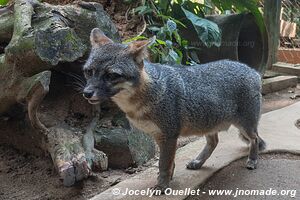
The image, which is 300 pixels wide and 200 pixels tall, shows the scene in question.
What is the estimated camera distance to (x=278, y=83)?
22.3 feet

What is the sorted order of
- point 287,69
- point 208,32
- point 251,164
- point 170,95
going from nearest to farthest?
1. point 170,95
2. point 251,164
3. point 208,32
4. point 287,69

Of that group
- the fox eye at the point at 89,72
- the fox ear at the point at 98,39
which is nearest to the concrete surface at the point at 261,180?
the fox eye at the point at 89,72

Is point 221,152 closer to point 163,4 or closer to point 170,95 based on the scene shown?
point 170,95

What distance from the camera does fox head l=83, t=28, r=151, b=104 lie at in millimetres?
2566

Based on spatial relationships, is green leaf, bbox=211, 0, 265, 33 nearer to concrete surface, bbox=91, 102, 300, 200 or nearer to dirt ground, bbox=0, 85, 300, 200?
concrete surface, bbox=91, 102, 300, 200

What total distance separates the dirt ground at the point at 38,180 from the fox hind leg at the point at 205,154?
17.4 inches

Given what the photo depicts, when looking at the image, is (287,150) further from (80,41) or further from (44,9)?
(44,9)

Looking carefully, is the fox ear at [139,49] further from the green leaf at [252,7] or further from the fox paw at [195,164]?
the green leaf at [252,7]

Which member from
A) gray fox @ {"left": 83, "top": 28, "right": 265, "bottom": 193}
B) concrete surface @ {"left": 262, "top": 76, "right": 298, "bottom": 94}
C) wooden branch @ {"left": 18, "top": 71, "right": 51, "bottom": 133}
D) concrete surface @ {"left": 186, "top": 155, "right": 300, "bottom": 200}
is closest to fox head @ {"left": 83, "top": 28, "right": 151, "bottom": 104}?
gray fox @ {"left": 83, "top": 28, "right": 265, "bottom": 193}

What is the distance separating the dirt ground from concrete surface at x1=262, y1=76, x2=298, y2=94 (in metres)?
3.35

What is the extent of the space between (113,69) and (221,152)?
5.61ft

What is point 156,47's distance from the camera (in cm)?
478

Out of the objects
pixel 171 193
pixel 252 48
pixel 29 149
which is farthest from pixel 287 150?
pixel 252 48

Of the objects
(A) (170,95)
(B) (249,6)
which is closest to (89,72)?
(A) (170,95)
